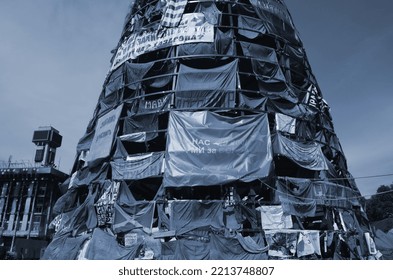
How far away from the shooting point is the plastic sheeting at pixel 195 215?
17109mm

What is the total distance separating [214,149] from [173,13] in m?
11.4

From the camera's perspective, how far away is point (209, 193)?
20.8m

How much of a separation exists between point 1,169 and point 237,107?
3882 cm

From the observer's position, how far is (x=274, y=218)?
17.9 meters

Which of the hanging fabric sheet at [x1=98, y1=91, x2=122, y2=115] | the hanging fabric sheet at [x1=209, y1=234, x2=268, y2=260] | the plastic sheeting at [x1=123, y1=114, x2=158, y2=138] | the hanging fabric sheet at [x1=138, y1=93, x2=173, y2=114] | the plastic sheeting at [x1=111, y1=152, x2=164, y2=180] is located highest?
the hanging fabric sheet at [x1=98, y1=91, x2=122, y2=115]

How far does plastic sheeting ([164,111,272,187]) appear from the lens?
1778cm

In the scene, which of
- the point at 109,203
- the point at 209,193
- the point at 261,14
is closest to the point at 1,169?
the point at 109,203

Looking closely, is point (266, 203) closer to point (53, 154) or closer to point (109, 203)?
point (109, 203)

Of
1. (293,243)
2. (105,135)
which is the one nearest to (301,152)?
(293,243)

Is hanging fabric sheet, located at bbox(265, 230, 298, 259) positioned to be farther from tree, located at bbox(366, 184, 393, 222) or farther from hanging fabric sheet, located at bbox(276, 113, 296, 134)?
tree, located at bbox(366, 184, 393, 222)

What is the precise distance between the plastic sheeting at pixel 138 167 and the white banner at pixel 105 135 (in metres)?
1.72

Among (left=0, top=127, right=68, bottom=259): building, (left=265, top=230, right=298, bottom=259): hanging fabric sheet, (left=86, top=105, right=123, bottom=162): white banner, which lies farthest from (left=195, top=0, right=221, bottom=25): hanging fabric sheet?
(left=0, top=127, right=68, bottom=259): building

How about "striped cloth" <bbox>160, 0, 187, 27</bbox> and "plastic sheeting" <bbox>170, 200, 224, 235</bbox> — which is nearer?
"plastic sheeting" <bbox>170, 200, 224, 235</bbox>

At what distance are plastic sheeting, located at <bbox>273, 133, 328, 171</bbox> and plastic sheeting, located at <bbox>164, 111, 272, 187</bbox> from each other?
3.23 feet
